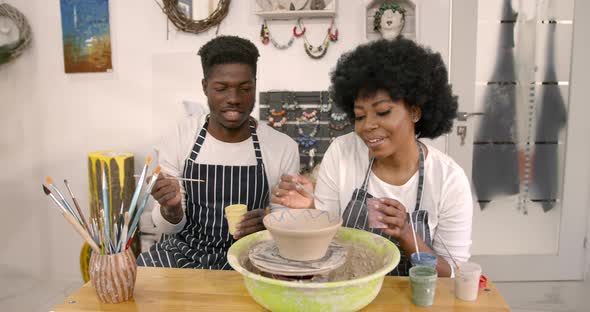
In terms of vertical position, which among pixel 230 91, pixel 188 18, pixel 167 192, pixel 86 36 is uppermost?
pixel 188 18

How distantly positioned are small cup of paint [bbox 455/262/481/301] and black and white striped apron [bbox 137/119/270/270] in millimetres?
1073

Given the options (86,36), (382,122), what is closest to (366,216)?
(382,122)

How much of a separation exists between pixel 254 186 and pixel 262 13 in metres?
1.42

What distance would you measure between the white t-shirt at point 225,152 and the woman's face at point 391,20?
1.32 metres

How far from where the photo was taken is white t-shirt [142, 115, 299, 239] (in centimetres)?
203

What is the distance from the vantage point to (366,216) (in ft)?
5.45

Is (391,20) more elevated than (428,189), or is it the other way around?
(391,20)

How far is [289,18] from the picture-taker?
307 cm

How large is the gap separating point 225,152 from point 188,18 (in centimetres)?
146

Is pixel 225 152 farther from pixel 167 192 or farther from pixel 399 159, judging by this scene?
pixel 399 159

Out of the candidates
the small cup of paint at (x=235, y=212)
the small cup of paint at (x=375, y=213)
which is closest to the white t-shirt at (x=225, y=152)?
the small cup of paint at (x=235, y=212)

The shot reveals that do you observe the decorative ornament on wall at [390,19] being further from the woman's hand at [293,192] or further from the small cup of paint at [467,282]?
the small cup of paint at [467,282]

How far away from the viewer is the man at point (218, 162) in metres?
1.93

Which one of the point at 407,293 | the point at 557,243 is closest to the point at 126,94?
the point at 407,293
